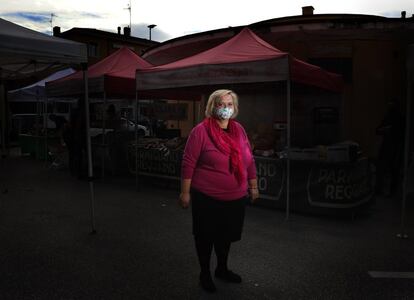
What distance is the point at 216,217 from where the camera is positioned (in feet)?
12.2

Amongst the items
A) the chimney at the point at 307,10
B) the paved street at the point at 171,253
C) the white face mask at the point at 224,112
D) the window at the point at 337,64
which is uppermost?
the chimney at the point at 307,10

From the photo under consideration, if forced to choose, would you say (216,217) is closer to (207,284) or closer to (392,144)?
(207,284)

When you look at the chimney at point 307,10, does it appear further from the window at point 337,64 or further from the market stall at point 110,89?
the market stall at point 110,89

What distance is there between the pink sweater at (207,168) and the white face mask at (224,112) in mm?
159

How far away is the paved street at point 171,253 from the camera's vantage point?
3.88 meters

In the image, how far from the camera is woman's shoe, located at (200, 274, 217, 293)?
12.5 feet

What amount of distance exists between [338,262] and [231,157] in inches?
73.1

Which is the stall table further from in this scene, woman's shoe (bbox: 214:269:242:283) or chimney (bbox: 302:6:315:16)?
chimney (bbox: 302:6:315:16)

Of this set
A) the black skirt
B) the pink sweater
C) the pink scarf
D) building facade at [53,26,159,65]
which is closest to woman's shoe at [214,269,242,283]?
the black skirt

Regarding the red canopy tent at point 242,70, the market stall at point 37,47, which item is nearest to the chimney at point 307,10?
the red canopy tent at point 242,70

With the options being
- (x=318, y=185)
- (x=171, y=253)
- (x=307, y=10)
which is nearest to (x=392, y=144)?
(x=318, y=185)

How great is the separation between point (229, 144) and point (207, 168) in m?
0.27

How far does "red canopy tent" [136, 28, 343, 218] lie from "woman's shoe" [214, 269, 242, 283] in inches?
95.7

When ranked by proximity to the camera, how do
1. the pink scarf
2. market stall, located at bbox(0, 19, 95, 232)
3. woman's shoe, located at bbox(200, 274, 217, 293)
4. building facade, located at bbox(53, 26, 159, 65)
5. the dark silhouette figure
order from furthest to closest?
building facade, located at bbox(53, 26, 159, 65)
the dark silhouette figure
market stall, located at bbox(0, 19, 95, 232)
woman's shoe, located at bbox(200, 274, 217, 293)
the pink scarf
